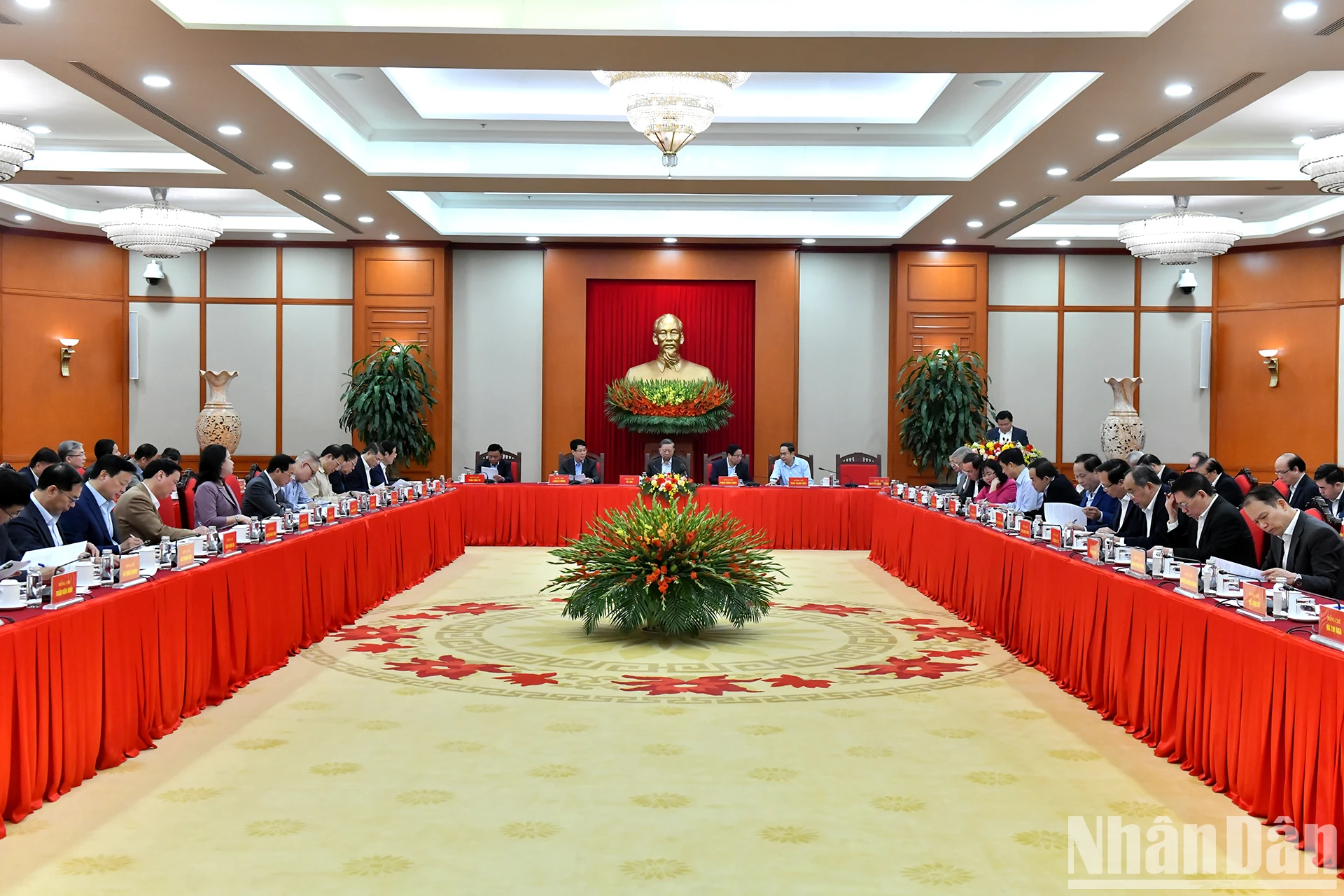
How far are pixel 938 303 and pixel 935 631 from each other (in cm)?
688

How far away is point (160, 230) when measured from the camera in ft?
33.5

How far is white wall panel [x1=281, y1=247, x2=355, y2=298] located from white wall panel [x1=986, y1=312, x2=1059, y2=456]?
305 inches

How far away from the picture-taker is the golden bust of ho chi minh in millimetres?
13133

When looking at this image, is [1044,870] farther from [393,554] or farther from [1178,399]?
[1178,399]

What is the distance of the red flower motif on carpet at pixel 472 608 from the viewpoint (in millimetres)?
7617

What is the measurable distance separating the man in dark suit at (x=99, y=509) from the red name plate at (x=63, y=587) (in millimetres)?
1208

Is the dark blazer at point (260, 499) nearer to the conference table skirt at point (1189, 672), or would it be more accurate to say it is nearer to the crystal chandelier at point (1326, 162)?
the conference table skirt at point (1189, 672)

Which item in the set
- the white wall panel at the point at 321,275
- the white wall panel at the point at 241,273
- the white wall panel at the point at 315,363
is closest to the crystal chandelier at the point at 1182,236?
the white wall panel at the point at 321,275

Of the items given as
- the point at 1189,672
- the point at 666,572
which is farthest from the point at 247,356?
the point at 1189,672

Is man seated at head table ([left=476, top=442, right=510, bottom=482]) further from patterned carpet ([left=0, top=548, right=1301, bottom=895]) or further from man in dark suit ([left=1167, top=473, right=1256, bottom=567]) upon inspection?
man in dark suit ([left=1167, top=473, right=1256, bottom=567])

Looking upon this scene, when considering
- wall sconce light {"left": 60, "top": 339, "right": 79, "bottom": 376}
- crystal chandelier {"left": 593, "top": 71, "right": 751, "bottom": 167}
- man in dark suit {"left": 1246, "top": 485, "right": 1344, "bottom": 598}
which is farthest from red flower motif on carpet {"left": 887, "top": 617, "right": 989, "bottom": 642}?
wall sconce light {"left": 60, "top": 339, "right": 79, "bottom": 376}

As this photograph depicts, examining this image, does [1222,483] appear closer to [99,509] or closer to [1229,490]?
[1229,490]

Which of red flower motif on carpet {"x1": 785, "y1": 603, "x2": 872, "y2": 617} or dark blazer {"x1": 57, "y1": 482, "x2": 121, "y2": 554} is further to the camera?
red flower motif on carpet {"x1": 785, "y1": 603, "x2": 872, "y2": 617}

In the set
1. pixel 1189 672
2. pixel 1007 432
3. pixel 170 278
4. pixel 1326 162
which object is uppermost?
pixel 1326 162
